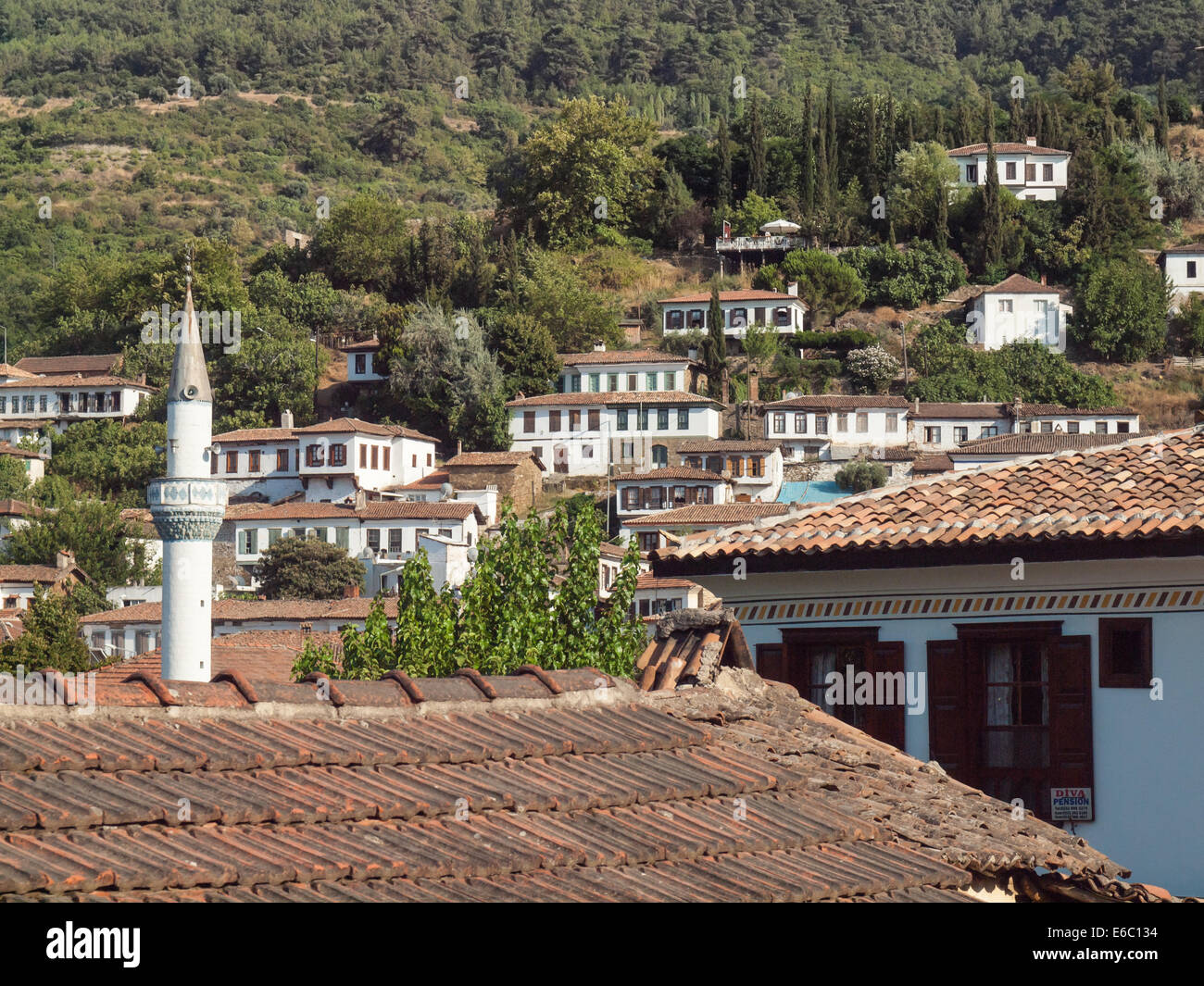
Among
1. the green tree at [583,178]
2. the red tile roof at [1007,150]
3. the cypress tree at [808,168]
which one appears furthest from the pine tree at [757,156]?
the red tile roof at [1007,150]

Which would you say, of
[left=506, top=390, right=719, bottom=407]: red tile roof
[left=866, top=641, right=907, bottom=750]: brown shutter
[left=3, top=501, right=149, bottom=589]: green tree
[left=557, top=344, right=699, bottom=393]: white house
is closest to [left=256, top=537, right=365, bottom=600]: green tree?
[left=3, top=501, right=149, bottom=589]: green tree

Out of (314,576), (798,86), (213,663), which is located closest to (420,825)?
(213,663)

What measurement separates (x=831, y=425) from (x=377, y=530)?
21.2 m

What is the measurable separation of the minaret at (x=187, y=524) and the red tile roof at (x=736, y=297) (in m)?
53.5

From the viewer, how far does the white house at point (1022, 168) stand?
10169 centimetres

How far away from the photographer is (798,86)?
627 ft

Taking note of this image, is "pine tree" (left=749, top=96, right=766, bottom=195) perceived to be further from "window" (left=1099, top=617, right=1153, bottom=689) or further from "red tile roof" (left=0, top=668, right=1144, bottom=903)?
"red tile roof" (left=0, top=668, right=1144, bottom=903)

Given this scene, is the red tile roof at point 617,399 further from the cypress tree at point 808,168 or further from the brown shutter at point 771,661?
the brown shutter at point 771,661

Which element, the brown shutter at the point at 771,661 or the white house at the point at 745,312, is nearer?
the brown shutter at the point at 771,661

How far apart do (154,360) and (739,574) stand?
86280 millimetres

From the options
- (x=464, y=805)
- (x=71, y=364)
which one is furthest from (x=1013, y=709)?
(x=71, y=364)

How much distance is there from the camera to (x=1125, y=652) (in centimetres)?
1306

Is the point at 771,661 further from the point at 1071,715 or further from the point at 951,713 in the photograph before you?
the point at 1071,715

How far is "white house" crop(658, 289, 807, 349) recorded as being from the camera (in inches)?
3568
